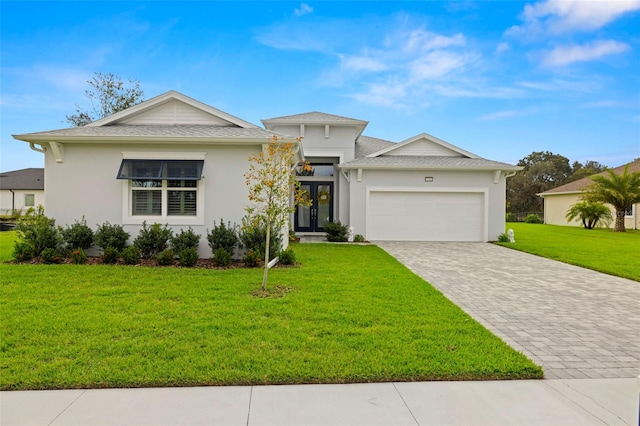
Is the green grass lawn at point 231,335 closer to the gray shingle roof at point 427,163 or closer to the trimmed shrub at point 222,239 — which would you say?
the trimmed shrub at point 222,239

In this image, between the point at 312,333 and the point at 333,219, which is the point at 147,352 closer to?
the point at 312,333

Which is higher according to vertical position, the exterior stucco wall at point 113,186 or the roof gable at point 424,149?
the roof gable at point 424,149

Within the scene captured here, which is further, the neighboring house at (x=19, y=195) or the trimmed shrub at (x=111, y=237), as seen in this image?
the neighboring house at (x=19, y=195)

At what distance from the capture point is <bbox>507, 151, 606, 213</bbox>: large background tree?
46.2 m

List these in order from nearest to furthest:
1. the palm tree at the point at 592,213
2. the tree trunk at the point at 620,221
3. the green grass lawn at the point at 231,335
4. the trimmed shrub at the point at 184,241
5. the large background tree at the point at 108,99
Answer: the green grass lawn at the point at 231,335
the trimmed shrub at the point at 184,241
the tree trunk at the point at 620,221
the palm tree at the point at 592,213
the large background tree at the point at 108,99

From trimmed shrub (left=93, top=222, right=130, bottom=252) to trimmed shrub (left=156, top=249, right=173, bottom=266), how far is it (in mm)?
1389

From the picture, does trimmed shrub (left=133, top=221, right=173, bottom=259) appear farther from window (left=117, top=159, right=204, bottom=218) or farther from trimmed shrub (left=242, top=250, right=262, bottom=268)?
trimmed shrub (left=242, top=250, right=262, bottom=268)

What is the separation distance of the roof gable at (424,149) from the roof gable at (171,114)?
7442mm

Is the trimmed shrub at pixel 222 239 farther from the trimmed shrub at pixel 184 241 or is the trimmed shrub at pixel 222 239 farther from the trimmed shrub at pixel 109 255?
the trimmed shrub at pixel 109 255

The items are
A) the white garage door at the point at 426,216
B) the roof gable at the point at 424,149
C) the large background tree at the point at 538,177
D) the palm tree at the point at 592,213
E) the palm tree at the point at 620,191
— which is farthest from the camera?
the large background tree at the point at 538,177

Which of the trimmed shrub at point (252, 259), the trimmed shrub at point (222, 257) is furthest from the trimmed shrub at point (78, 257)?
the trimmed shrub at point (252, 259)

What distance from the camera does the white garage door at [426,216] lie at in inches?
598

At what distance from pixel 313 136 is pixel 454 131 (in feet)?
44.4

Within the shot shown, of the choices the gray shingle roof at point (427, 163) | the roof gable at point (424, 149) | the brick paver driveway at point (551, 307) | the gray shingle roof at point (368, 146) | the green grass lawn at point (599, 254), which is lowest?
the brick paver driveway at point (551, 307)
